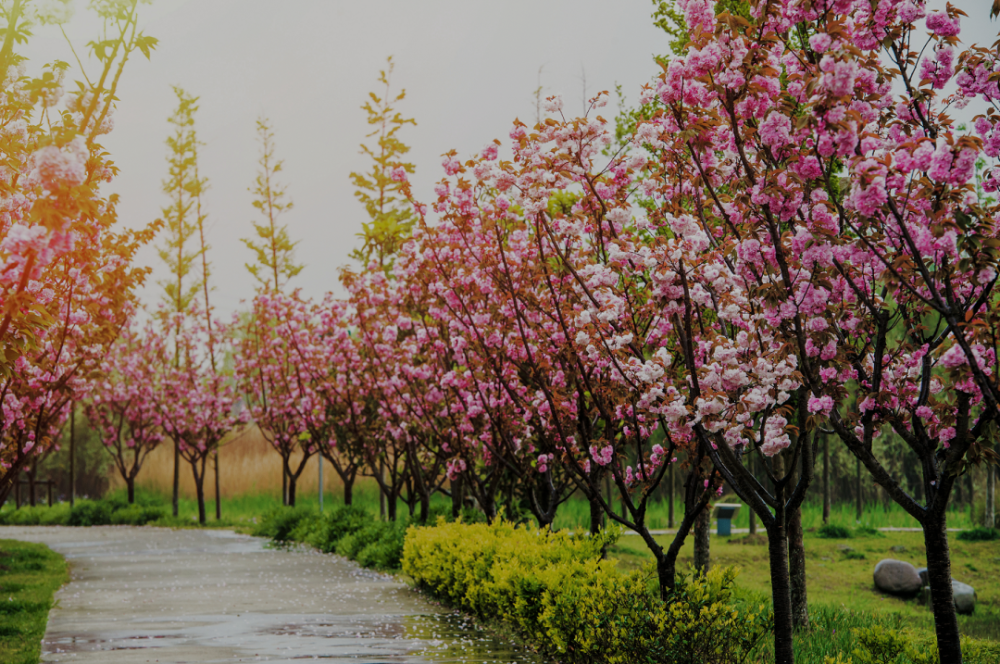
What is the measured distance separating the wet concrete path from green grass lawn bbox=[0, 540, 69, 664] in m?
0.16

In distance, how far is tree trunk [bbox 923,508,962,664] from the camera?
4688 millimetres

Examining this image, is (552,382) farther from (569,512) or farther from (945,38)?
(569,512)

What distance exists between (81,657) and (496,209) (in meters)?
5.22

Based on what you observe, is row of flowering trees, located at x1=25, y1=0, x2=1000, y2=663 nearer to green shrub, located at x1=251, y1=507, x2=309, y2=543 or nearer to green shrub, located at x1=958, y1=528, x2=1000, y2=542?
green shrub, located at x1=251, y1=507, x2=309, y2=543

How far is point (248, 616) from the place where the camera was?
9.62 m

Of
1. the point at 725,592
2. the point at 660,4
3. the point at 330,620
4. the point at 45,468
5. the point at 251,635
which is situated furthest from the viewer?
the point at 45,468

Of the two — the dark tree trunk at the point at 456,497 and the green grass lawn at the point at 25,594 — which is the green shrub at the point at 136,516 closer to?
the green grass lawn at the point at 25,594

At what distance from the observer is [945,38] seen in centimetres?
458

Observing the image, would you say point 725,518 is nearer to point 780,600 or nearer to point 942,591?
point 780,600

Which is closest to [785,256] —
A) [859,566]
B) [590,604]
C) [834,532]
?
[590,604]

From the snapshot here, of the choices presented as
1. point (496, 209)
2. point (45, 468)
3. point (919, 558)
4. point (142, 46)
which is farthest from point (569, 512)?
point (45, 468)

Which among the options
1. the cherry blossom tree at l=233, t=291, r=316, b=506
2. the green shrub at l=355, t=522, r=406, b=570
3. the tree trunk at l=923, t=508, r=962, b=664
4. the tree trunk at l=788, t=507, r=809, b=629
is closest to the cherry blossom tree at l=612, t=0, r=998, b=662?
the tree trunk at l=923, t=508, r=962, b=664

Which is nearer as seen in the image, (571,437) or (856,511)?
(571,437)

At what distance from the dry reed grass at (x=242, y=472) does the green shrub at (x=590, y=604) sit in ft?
65.6
